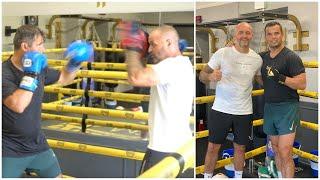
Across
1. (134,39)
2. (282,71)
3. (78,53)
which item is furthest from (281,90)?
(78,53)

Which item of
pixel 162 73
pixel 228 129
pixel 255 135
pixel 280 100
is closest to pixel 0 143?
pixel 162 73

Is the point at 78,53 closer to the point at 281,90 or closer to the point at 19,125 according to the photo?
the point at 19,125

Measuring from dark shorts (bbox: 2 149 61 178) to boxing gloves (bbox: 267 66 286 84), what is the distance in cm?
136

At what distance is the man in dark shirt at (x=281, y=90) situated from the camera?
2.07m

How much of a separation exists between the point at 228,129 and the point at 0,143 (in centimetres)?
134

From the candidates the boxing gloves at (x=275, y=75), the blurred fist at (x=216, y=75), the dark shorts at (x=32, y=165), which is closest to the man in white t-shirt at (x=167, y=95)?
the blurred fist at (x=216, y=75)

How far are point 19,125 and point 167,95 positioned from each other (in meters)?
0.77

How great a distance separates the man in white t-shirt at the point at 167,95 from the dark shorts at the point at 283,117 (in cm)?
71

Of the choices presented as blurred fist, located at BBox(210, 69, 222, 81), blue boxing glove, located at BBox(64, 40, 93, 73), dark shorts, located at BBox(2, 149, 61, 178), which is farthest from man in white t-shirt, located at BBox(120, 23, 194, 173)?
dark shorts, located at BBox(2, 149, 61, 178)

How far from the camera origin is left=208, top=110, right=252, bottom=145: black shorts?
2158mm

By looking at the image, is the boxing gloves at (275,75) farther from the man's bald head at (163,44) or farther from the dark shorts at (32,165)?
the dark shorts at (32,165)

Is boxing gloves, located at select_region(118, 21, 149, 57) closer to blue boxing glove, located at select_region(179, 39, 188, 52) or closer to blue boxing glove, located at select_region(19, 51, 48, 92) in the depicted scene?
blue boxing glove, located at select_region(179, 39, 188, 52)

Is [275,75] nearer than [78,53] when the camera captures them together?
No

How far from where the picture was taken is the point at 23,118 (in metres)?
1.72
